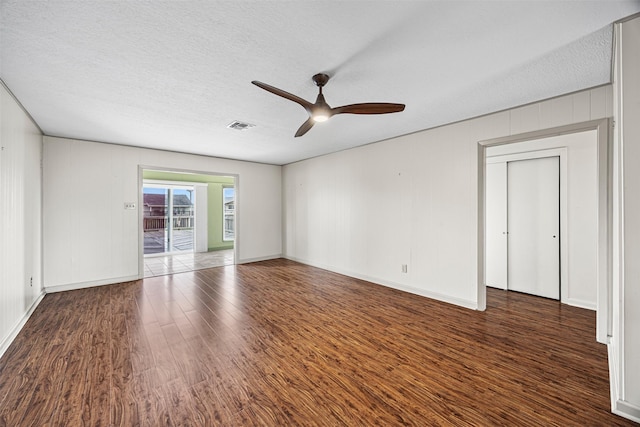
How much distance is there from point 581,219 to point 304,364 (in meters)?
3.92

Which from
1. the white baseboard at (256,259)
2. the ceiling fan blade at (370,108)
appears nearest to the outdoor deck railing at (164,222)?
the white baseboard at (256,259)

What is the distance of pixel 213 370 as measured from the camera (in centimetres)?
211

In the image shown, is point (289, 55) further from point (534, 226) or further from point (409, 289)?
point (534, 226)

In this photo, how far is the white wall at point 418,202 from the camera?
310cm

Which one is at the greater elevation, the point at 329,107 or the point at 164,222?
the point at 329,107

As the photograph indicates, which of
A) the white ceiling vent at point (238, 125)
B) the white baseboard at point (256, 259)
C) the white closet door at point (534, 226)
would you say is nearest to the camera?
the white ceiling vent at point (238, 125)

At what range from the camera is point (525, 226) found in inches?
156

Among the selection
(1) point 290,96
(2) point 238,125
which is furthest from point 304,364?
(2) point 238,125

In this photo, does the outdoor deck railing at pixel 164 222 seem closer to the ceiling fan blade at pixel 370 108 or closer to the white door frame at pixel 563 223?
the ceiling fan blade at pixel 370 108

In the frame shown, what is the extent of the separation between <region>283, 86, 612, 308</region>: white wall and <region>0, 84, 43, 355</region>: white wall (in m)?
4.45

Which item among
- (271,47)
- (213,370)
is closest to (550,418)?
(213,370)

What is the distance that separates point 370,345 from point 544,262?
10.2ft

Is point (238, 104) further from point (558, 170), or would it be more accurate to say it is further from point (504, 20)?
point (558, 170)

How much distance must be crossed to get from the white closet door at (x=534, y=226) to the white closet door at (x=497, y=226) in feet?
0.22
